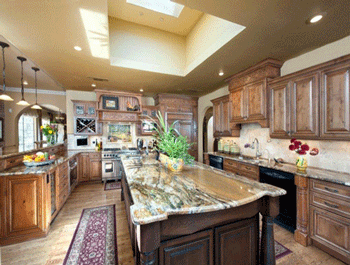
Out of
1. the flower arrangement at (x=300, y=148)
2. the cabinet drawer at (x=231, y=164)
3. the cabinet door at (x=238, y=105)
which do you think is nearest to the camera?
the flower arrangement at (x=300, y=148)

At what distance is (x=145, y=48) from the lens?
336 centimetres

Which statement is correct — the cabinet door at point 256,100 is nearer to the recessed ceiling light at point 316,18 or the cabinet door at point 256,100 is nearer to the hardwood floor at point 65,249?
the recessed ceiling light at point 316,18

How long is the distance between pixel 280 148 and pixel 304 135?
2.37ft

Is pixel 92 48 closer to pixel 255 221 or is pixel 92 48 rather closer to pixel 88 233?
pixel 88 233

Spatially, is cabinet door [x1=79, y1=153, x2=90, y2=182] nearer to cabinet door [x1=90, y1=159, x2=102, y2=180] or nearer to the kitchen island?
cabinet door [x1=90, y1=159, x2=102, y2=180]

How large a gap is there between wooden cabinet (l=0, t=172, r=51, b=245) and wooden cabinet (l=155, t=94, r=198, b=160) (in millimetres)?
3562

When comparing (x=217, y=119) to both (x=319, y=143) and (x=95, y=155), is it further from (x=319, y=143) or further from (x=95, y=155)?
(x=95, y=155)

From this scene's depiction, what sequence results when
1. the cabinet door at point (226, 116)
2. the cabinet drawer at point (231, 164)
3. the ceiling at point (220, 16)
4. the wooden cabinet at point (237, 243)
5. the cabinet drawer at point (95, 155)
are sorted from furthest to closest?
the cabinet drawer at point (95, 155) < the cabinet door at point (226, 116) < the cabinet drawer at point (231, 164) < the ceiling at point (220, 16) < the wooden cabinet at point (237, 243)

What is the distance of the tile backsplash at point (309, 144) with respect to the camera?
212 centimetres

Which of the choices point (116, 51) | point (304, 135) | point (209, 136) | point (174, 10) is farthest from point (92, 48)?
point (209, 136)

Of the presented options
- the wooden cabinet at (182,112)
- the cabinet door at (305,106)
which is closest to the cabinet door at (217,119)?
the wooden cabinet at (182,112)

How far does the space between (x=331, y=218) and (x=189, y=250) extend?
1.88 m

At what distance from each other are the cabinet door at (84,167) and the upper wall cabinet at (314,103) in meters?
4.77

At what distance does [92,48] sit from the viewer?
8.20 ft
